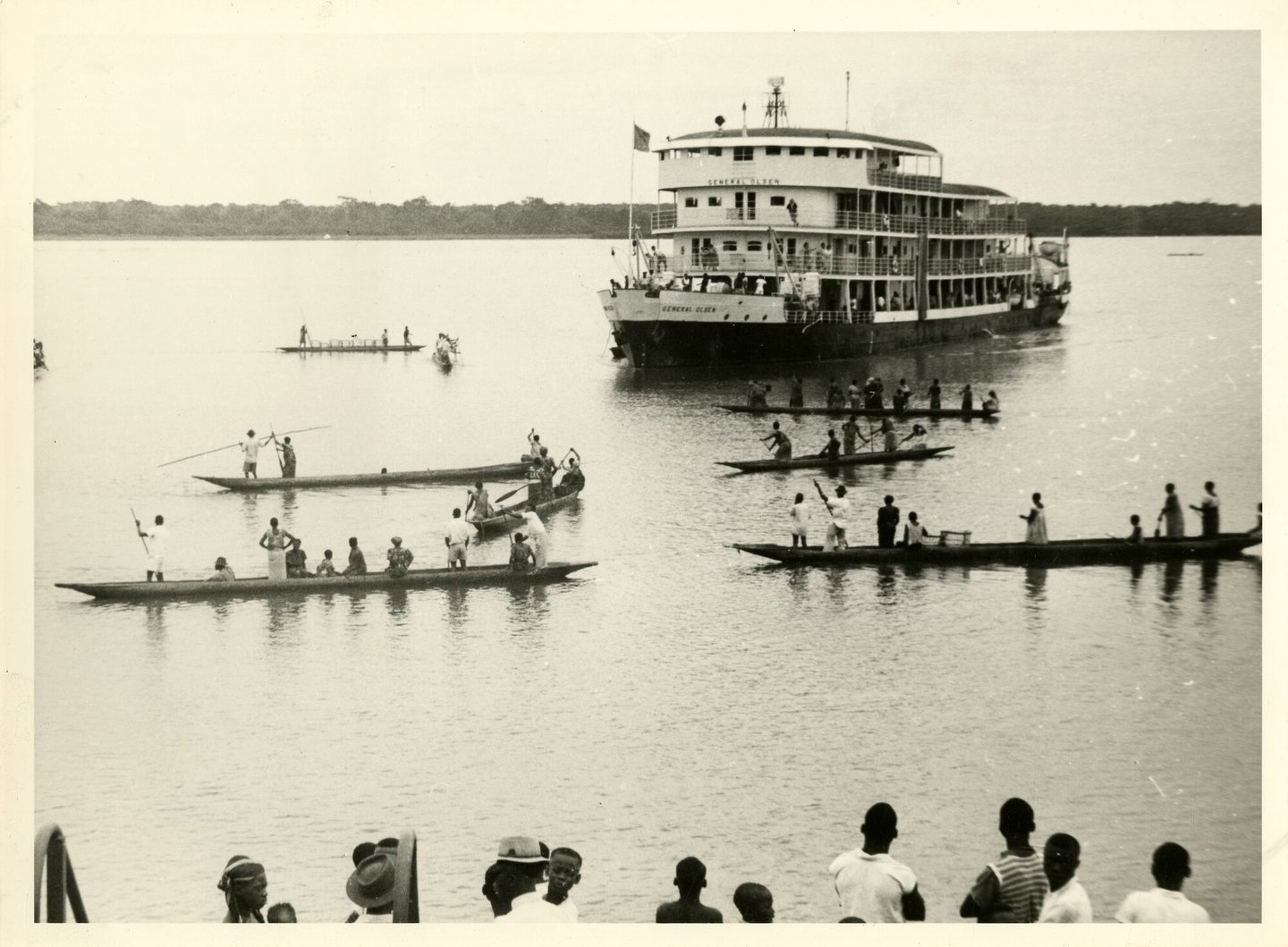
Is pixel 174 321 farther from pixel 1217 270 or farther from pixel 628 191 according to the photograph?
pixel 1217 270

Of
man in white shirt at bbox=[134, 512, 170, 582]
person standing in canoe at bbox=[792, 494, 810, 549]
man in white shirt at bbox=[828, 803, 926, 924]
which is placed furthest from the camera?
person standing in canoe at bbox=[792, 494, 810, 549]

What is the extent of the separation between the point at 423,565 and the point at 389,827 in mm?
3034

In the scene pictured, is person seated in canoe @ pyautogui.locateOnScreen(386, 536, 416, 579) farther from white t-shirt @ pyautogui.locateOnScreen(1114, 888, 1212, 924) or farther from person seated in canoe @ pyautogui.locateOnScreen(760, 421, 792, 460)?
white t-shirt @ pyautogui.locateOnScreen(1114, 888, 1212, 924)

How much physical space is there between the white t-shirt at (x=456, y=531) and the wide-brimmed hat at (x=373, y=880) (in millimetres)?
4700

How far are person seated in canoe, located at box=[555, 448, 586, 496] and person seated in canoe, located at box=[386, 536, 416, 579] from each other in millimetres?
1301

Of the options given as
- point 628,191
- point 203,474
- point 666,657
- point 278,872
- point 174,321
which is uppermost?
point 628,191

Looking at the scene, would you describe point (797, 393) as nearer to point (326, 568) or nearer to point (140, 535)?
point (326, 568)

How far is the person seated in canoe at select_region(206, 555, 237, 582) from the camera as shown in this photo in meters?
10.2

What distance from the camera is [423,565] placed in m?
10.9

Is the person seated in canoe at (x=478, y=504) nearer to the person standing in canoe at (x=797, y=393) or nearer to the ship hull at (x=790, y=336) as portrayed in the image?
the ship hull at (x=790, y=336)

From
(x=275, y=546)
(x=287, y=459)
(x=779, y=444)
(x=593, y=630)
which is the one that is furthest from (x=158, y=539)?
(x=779, y=444)

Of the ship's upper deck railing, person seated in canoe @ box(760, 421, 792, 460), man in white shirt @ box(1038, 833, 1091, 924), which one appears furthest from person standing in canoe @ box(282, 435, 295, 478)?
man in white shirt @ box(1038, 833, 1091, 924)

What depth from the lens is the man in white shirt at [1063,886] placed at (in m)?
6.09


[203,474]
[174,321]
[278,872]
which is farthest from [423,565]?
[278,872]
